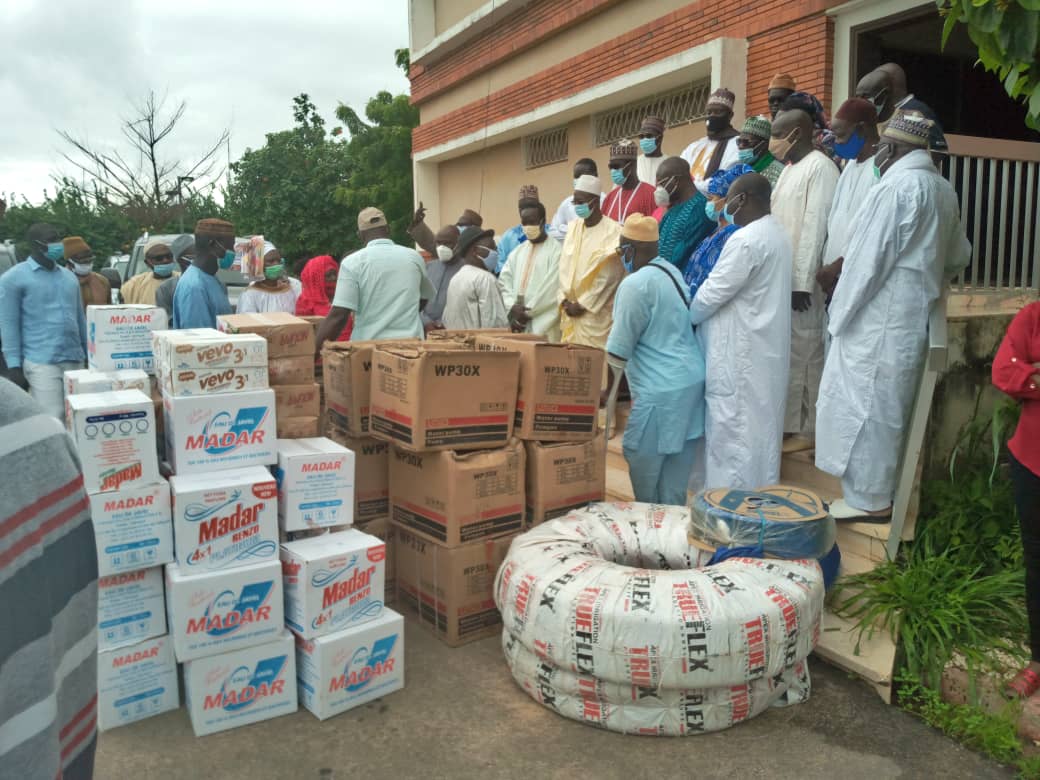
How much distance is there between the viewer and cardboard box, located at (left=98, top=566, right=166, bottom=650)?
323cm

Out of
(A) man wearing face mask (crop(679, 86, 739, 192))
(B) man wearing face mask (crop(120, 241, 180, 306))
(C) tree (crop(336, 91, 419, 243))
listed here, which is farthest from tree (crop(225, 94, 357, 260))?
(A) man wearing face mask (crop(679, 86, 739, 192))

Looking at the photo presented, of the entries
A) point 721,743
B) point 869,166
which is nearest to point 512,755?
point 721,743

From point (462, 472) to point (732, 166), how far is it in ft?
10.8

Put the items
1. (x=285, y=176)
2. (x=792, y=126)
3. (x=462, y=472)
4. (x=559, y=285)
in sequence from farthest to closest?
1. (x=285, y=176)
2. (x=559, y=285)
3. (x=792, y=126)
4. (x=462, y=472)

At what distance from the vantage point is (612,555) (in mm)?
3879

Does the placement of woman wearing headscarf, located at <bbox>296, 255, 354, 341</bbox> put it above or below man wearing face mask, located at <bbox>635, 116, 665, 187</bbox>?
below

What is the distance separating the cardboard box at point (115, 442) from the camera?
10.4 ft

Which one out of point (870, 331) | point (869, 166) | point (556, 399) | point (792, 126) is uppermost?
Answer: point (792, 126)

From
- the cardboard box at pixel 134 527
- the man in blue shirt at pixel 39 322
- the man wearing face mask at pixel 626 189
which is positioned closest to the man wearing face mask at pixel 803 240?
the man wearing face mask at pixel 626 189

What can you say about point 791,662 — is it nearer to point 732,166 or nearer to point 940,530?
point 940,530

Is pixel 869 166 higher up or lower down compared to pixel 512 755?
higher up

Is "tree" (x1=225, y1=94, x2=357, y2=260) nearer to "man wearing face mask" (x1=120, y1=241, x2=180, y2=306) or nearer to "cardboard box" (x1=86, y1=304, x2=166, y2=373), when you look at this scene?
"man wearing face mask" (x1=120, y1=241, x2=180, y2=306)

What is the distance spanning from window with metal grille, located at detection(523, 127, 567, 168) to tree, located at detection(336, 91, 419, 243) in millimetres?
8166

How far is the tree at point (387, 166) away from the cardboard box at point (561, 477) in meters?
17.2
